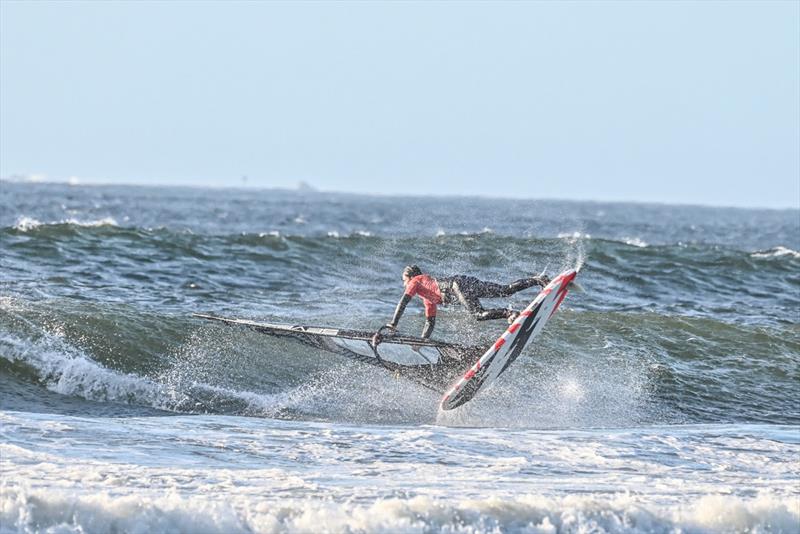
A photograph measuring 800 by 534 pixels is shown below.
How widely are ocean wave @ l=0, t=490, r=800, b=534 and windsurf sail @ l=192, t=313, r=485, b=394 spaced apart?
13.5 feet

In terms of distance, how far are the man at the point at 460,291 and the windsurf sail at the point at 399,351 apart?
51 centimetres

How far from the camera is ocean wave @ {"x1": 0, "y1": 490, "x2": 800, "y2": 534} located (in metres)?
6.94

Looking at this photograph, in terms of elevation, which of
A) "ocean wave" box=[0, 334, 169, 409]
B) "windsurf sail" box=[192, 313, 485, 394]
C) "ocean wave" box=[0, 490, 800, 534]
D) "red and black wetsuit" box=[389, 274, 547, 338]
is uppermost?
"red and black wetsuit" box=[389, 274, 547, 338]

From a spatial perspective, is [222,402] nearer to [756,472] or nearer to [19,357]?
[19,357]

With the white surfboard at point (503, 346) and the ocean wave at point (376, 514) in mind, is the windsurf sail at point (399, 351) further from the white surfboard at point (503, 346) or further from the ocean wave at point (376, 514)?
the ocean wave at point (376, 514)

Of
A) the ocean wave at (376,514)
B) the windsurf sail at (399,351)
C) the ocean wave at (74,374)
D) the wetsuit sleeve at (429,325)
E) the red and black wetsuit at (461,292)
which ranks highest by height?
the red and black wetsuit at (461,292)

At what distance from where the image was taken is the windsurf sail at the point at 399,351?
11773 mm

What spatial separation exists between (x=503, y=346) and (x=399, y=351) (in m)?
1.33

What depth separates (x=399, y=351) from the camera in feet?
39.8

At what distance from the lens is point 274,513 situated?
7.14 m

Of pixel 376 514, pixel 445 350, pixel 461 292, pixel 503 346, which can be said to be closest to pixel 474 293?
pixel 461 292

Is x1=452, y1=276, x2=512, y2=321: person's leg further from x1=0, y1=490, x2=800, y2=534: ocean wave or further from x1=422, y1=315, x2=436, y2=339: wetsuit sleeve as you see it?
x1=0, y1=490, x2=800, y2=534: ocean wave

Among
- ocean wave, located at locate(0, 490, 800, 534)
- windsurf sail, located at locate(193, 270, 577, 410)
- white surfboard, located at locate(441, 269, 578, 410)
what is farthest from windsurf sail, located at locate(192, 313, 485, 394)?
ocean wave, located at locate(0, 490, 800, 534)

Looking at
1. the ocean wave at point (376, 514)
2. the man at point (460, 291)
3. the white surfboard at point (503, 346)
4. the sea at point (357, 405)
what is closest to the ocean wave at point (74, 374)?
the sea at point (357, 405)
